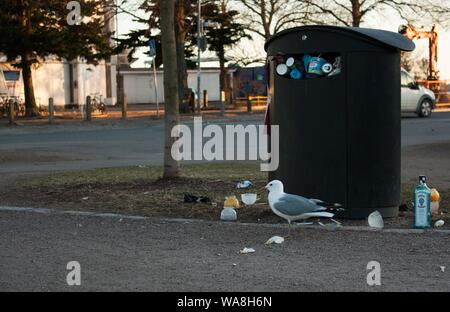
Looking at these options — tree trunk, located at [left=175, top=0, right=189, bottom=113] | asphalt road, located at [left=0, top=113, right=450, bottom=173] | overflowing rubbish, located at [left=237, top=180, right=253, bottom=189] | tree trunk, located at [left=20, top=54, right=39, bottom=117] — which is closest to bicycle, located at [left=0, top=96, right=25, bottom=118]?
tree trunk, located at [left=20, top=54, right=39, bottom=117]

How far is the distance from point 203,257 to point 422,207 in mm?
2696

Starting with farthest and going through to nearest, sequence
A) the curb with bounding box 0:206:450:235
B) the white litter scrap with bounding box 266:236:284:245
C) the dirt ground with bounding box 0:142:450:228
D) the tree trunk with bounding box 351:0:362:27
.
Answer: the tree trunk with bounding box 351:0:362:27
the dirt ground with bounding box 0:142:450:228
the curb with bounding box 0:206:450:235
the white litter scrap with bounding box 266:236:284:245

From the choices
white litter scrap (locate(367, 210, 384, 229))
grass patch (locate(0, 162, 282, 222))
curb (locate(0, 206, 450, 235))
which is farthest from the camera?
grass patch (locate(0, 162, 282, 222))

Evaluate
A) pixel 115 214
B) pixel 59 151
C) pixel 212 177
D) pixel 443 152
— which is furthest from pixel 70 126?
pixel 115 214

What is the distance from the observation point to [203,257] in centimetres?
764

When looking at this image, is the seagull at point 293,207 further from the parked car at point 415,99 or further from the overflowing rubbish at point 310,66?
the parked car at point 415,99

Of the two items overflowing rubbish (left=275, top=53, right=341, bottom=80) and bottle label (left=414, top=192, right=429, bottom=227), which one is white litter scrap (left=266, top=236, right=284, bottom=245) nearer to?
bottle label (left=414, top=192, right=429, bottom=227)

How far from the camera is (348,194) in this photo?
9359mm

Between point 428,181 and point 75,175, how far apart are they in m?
5.95

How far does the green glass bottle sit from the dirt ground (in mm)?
255

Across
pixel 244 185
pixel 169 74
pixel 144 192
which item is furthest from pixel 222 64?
pixel 144 192

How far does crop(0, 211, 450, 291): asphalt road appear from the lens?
6.55 m

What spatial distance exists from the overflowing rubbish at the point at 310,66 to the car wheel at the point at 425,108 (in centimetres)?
2679

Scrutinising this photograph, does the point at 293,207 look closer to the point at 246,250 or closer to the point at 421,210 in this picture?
the point at 246,250
